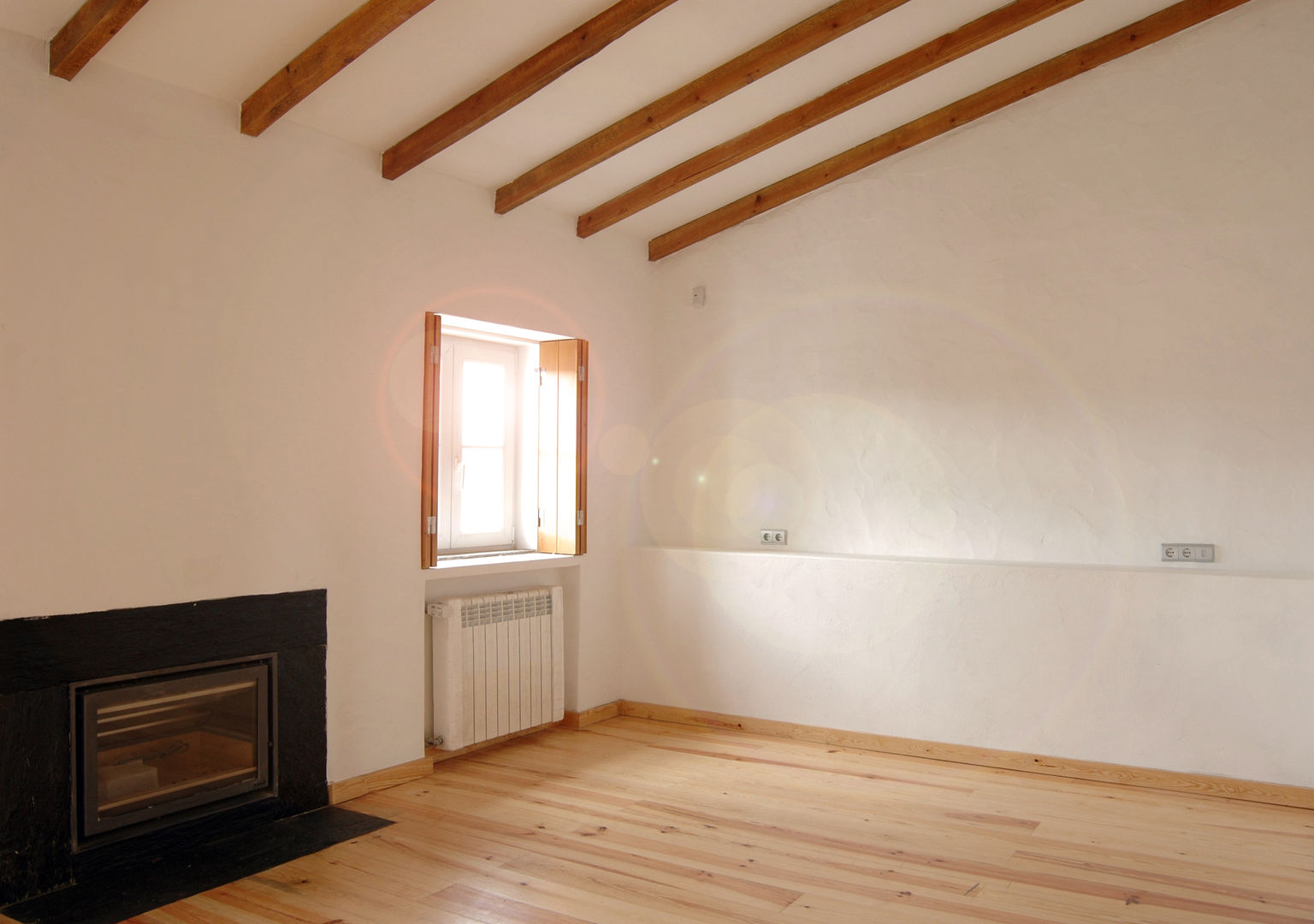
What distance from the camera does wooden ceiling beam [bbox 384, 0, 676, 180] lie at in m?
3.59

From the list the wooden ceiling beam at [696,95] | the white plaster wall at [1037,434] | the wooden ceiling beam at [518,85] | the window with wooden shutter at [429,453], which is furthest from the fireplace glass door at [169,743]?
the wooden ceiling beam at [696,95]

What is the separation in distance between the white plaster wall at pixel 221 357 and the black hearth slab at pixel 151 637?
0.06m

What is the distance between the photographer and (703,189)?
5.46m

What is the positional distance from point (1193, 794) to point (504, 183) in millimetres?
4281

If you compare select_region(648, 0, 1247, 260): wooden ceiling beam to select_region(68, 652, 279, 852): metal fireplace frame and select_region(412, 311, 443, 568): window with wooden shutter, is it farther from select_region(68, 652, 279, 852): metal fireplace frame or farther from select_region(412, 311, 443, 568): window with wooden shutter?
select_region(68, 652, 279, 852): metal fireplace frame

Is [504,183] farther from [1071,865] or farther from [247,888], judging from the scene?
[1071,865]

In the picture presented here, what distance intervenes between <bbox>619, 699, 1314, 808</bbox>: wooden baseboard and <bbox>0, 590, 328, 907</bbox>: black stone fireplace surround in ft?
7.28

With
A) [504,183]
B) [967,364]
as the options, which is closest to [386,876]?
[504,183]

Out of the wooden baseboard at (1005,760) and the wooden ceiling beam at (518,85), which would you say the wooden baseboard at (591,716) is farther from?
the wooden ceiling beam at (518,85)

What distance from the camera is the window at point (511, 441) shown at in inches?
202

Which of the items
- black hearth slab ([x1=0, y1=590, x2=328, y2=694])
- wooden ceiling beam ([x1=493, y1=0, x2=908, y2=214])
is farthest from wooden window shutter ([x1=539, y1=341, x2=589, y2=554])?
black hearth slab ([x1=0, y1=590, x2=328, y2=694])

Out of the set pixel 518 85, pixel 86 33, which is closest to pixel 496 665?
pixel 518 85

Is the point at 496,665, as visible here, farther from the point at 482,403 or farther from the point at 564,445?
the point at 482,403

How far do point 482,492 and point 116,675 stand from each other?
2230 mm
